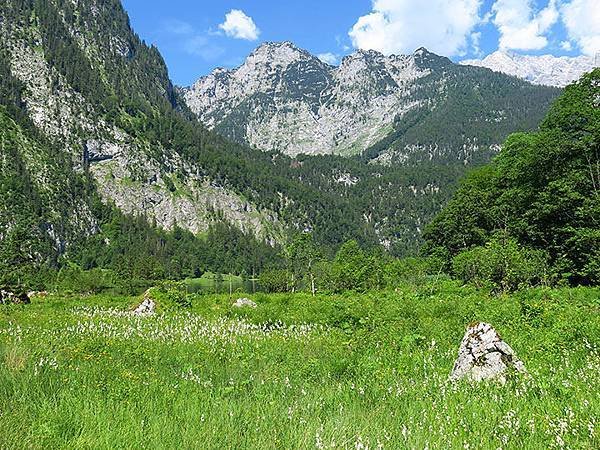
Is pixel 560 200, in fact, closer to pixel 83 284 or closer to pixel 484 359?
pixel 484 359

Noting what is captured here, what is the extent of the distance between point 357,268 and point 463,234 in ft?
47.7

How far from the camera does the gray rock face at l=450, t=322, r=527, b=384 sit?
24.6 ft

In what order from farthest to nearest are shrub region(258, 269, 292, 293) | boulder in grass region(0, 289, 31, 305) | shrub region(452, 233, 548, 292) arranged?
1. shrub region(258, 269, 292, 293)
2. shrub region(452, 233, 548, 292)
3. boulder in grass region(0, 289, 31, 305)

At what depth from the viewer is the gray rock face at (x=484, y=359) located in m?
7.49

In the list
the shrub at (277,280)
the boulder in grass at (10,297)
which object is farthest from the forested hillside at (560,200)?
the shrub at (277,280)

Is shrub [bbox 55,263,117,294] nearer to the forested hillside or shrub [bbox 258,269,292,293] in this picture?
shrub [bbox 258,269,292,293]

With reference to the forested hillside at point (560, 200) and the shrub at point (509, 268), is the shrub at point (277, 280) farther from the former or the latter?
the shrub at point (509, 268)

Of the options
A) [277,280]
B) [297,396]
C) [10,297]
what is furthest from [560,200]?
[277,280]

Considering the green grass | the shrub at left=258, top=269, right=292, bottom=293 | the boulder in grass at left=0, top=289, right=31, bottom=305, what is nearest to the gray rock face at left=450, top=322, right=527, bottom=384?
the green grass

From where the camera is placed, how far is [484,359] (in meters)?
7.69

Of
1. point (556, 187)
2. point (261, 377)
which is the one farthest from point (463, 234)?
point (261, 377)

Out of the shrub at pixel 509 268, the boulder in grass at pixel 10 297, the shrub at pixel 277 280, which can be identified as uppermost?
the shrub at pixel 509 268

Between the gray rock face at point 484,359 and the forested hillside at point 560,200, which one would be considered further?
the forested hillside at point 560,200

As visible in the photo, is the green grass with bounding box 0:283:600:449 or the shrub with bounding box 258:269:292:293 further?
the shrub with bounding box 258:269:292:293
